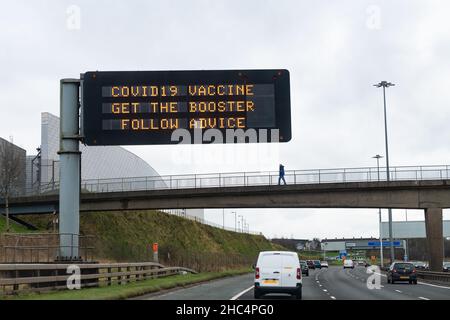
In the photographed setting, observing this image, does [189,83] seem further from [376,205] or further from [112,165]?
[112,165]

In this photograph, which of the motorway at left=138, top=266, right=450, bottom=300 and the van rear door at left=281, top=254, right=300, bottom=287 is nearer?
the van rear door at left=281, top=254, right=300, bottom=287

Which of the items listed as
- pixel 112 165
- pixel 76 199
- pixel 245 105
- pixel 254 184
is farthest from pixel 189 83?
pixel 112 165

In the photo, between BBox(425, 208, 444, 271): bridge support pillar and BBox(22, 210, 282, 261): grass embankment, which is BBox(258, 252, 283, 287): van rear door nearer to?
BBox(425, 208, 444, 271): bridge support pillar

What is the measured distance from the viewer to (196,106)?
94.2 feet

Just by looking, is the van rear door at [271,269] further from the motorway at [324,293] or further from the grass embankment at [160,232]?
the grass embankment at [160,232]

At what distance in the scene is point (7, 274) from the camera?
83.6 ft

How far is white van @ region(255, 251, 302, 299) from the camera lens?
26281 mm

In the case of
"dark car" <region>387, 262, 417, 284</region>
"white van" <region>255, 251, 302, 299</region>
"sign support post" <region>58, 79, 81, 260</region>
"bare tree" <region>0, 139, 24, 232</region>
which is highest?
"bare tree" <region>0, 139, 24, 232</region>

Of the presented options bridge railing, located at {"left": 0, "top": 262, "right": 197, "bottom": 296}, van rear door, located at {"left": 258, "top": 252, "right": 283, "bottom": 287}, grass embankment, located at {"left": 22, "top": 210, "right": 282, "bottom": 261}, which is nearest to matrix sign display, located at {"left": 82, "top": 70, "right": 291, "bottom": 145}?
van rear door, located at {"left": 258, "top": 252, "right": 283, "bottom": 287}

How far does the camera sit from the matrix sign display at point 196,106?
28469mm

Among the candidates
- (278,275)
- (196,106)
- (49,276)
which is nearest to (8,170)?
(196,106)

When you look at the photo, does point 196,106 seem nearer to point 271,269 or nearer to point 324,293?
point 271,269

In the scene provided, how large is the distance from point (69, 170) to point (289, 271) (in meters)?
11.7

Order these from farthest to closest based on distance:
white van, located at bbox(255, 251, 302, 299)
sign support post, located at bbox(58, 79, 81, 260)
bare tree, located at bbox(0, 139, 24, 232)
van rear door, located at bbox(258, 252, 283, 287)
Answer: bare tree, located at bbox(0, 139, 24, 232), sign support post, located at bbox(58, 79, 81, 260), van rear door, located at bbox(258, 252, 283, 287), white van, located at bbox(255, 251, 302, 299)
